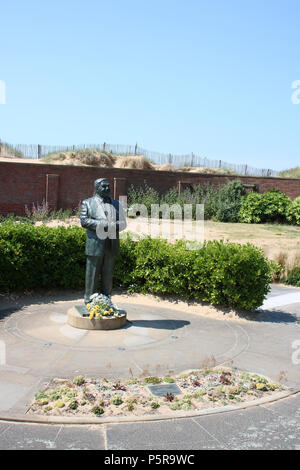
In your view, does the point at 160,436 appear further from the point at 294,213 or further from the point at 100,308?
the point at 294,213

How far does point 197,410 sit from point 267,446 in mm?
760

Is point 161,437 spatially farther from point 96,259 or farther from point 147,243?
point 147,243

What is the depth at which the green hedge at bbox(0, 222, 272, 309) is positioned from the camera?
7.46 m

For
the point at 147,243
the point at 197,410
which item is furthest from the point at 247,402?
the point at 147,243

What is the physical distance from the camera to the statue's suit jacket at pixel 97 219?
6324 mm

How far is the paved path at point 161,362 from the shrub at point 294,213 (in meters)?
13.7

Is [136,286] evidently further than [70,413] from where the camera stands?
Yes

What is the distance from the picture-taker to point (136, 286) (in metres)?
8.55

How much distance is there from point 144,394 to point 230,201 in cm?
1841

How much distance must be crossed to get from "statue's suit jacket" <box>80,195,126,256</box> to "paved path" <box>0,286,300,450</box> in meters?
1.25

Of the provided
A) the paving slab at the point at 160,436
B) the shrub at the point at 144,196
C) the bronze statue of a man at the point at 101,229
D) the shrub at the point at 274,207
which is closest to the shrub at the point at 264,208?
the shrub at the point at 274,207

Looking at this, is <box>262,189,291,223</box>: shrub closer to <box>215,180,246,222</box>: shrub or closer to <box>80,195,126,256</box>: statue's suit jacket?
<box>215,180,246,222</box>: shrub

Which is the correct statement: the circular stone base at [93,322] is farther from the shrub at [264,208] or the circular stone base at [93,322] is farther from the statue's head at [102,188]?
the shrub at [264,208]

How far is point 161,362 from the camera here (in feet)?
17.3
